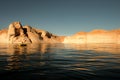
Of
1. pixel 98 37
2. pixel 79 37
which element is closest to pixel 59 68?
pixel 98 37

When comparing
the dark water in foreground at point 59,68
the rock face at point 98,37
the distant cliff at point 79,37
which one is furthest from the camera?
the distant cliff at point 79,37

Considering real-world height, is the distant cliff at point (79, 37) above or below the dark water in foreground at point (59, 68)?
above

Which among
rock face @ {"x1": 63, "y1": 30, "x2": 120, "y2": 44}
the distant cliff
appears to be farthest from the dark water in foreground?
rock face @ {"x1": 63, "y1": 30, "x2": 120, "y2": 44}

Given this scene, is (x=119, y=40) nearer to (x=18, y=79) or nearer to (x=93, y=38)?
(x=93, y=38)

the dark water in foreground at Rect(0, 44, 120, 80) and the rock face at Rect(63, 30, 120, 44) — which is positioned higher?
the rock face at Rect(63, 30, 120, 44)

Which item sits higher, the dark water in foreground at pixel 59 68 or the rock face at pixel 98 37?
the rock face at pixel 98 37

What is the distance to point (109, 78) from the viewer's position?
939 centimetres

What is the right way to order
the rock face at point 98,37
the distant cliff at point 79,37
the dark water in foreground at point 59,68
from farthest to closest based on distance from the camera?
the distant cliff at point 79,37
the rock face at point 98,37
the dark water in foreground at point 59,68

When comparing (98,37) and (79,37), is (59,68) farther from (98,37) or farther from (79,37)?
(79,37)

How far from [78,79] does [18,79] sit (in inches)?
130

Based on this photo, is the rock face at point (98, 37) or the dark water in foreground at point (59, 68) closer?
the dark water in foreground at point (59, 68)

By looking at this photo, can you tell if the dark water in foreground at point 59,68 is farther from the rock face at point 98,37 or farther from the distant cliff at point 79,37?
the rock face at point 98,37

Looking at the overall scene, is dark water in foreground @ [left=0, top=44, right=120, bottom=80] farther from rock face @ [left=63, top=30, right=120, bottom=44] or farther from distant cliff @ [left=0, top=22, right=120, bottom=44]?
rock face @ [left=63, top=30, right=120, bottom=44]

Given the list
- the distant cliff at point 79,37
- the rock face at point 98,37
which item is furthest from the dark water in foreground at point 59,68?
the rock face at point 98,37
